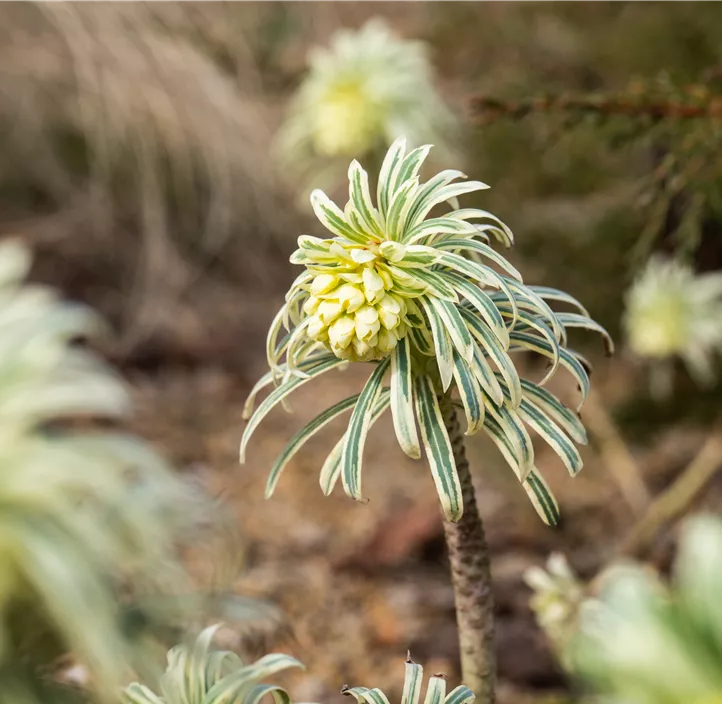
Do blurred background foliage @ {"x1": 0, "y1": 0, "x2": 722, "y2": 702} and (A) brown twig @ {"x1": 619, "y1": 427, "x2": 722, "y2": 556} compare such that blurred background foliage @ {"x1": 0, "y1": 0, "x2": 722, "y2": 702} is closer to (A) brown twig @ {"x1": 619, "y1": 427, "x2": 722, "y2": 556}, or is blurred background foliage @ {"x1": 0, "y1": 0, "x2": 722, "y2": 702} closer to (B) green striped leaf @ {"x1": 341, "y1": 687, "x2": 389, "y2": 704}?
(A) brown twig @ {"x1": 619, "y1": 427, "x2": 722, "y2": 556}

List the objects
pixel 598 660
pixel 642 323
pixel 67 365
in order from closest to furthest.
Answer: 1. pixel 598 660
2. pixel 67 365
3. pixel 642 323

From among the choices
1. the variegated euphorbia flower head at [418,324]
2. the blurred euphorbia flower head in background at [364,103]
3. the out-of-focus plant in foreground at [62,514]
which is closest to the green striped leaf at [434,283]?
the variegated euphorbia flower head at [418,324]

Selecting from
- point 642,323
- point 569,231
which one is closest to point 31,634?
point 642,323

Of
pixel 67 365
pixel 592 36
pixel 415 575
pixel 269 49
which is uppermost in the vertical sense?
pixel 269 49

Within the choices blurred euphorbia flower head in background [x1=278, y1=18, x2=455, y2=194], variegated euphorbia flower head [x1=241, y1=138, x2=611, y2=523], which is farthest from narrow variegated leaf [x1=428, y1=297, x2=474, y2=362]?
blurred euphorbia flower head in background [x1=278, y1=18, x2=455, y2=194]

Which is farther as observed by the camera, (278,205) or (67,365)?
(278,205)

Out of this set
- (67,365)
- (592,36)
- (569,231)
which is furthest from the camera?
(592,36)

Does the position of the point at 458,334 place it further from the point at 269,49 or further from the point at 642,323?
the point at 269,49

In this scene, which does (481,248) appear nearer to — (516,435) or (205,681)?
(516,435)
